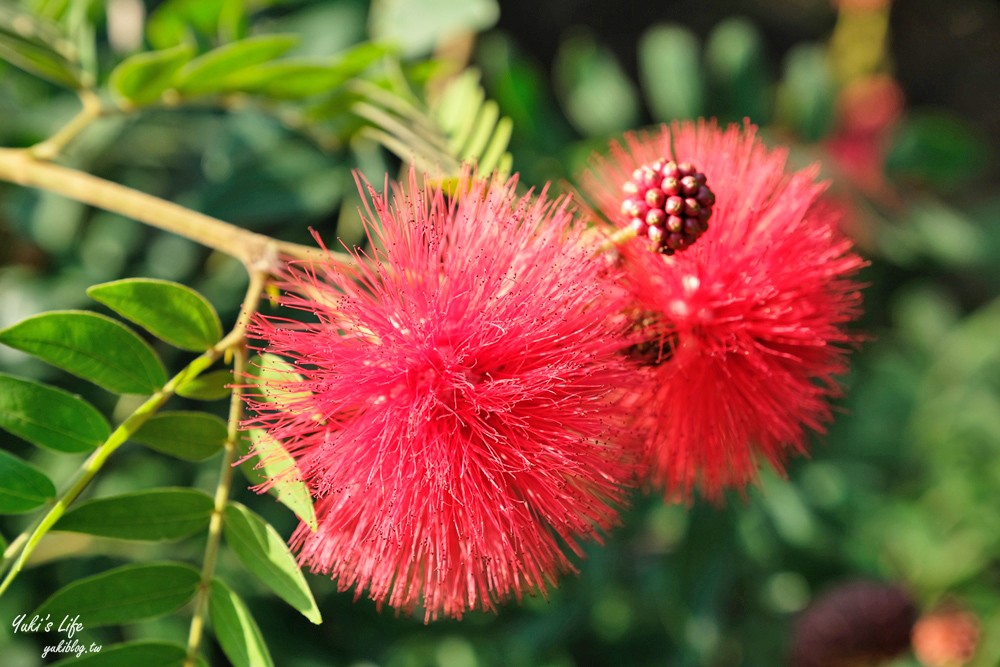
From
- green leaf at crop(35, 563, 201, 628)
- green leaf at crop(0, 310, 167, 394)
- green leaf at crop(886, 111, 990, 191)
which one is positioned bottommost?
green leaf at crop(35, 563, 201, 628)

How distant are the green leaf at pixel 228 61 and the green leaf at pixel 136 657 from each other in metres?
1.23

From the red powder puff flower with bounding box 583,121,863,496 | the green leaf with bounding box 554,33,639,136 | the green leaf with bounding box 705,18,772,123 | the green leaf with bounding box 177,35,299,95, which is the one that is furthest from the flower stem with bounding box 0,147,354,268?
the green leaf with bounding box 705,18,772,123

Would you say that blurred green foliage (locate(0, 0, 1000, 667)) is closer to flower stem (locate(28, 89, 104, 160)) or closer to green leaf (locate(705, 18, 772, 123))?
green leaf (locate(705, 18, 772, 123))

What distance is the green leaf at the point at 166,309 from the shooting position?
1.41 m

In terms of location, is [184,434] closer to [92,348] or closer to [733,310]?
[92,348]

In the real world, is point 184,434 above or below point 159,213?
below

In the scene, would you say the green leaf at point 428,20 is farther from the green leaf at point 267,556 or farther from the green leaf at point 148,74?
the green leaf at point 267,556

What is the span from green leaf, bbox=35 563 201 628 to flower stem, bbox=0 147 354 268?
2.06ft

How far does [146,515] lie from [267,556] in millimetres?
269

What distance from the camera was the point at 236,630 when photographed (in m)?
1.52

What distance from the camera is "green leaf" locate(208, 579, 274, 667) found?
1.47 m

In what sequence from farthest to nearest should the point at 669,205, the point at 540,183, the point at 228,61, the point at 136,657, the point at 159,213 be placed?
the point at 540,183 → the point at 228,61 → the point at 159,213 → the point at 136,657 → the point at 669,205

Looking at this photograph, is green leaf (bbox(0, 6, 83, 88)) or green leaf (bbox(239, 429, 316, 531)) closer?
green leaf (bbox(239, 429, 316, 531))

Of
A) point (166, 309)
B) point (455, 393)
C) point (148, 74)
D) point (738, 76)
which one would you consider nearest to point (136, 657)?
point (166, 309)
